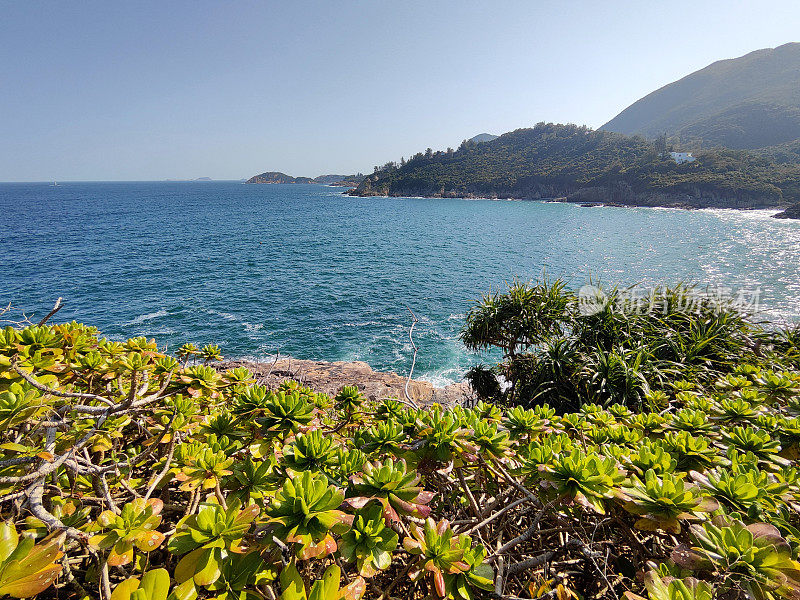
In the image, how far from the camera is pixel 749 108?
132 metres

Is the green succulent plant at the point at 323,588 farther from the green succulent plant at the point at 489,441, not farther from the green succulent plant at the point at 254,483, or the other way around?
the green succulent plant at the point at 489,441

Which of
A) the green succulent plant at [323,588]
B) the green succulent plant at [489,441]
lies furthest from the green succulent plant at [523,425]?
the green succulent plant at [323,588]

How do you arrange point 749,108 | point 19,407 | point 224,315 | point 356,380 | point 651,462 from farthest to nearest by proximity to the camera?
point 749,108 → point 224,315 → point 356,380 → point 651,462 → point 19,407

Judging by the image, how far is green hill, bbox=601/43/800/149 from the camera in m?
116

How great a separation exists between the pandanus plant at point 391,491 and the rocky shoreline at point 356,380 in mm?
8708

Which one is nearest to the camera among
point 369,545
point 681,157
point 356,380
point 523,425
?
point 369,545

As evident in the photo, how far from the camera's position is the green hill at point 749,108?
115500 millimetres

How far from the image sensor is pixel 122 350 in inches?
104

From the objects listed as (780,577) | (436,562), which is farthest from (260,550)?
(780,577)

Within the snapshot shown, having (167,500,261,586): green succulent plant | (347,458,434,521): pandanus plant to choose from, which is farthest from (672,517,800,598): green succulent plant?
(167,500,261,586): green succulent plant

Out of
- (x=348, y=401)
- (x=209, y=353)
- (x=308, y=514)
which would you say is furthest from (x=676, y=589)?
(x=209, y=353)

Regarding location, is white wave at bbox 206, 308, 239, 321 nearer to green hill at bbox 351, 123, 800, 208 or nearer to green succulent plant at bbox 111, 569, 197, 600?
green succulent plant at bbox 111, 569, 197, 600

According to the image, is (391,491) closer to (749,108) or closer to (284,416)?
(284,416)

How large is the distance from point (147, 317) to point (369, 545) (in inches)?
888
